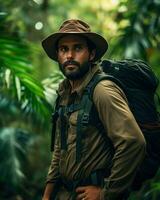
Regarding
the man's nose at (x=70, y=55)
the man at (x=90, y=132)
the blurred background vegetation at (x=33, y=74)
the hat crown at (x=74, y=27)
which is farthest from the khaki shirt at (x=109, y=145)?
the blurred background vegetation at (x=33, y=74)

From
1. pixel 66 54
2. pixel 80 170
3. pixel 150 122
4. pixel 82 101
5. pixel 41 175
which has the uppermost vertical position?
pixel 66 54

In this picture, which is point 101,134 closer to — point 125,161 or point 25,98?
point 125,161

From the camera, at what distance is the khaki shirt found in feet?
9.62

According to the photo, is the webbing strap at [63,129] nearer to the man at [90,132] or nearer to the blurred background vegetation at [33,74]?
the man at [90,132]

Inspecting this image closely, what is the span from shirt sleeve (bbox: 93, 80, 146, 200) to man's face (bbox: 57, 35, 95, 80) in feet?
1.11

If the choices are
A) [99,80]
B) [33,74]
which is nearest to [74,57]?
[99,80]

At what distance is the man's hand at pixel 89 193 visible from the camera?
120 inches

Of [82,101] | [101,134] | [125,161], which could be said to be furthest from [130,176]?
[82,101]

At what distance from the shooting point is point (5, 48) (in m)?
4.36

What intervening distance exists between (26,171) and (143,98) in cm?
544

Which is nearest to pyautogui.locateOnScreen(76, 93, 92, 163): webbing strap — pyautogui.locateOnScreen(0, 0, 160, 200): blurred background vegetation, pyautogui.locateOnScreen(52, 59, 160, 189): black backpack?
pyautogui.locateOnScreen(52, 59, 160, 189): black backpack

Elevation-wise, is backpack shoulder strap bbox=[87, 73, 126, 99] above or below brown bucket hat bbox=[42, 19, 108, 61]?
below

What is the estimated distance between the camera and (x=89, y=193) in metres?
3.07

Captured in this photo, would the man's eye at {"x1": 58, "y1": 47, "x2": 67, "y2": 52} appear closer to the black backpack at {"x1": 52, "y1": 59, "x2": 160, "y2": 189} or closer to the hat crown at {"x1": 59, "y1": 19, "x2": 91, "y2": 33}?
the hat crown at {"x1": 59, "y1": 19, "x2": 91, "y2": 33}
